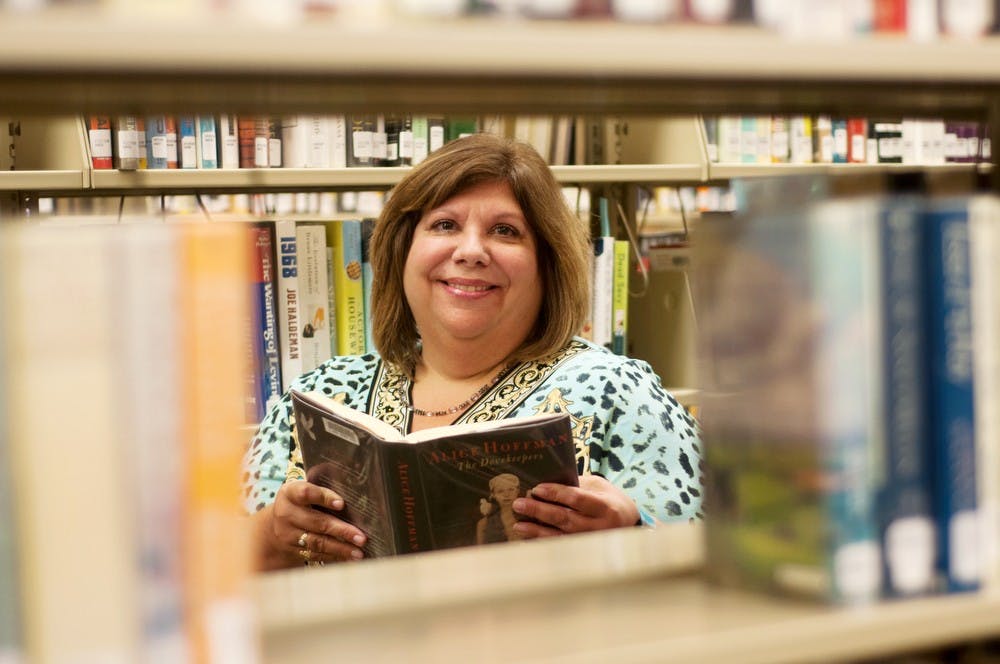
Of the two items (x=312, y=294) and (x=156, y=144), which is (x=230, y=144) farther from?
(x=312, y=294)

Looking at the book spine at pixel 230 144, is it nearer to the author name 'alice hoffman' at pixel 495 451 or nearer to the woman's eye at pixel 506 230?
the woman's eye at pixel 506 230

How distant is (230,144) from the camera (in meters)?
2.39

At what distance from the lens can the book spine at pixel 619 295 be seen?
257cm

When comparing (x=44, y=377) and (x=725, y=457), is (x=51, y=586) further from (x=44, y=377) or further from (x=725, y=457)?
(x=725, y=457)

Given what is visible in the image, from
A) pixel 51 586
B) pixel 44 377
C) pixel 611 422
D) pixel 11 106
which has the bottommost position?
pixel 611 422

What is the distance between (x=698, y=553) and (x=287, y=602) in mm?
351

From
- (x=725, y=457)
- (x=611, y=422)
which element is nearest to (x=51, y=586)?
(x=725, y=457)

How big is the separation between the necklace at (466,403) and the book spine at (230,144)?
82 cm


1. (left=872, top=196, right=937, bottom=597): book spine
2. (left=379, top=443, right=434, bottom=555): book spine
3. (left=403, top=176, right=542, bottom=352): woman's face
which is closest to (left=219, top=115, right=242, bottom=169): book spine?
(left=403, top=176, right=542, bottom=352): woman's face

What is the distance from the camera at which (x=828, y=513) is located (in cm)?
73

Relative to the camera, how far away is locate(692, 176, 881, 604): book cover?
28.5 inches

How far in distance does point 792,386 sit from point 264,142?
6.06 ft

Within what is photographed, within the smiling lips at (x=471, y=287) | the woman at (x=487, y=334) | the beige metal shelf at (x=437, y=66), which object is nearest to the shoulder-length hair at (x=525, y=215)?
the woman at (x=487, y=334)

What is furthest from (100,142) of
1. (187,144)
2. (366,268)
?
(366,268)
